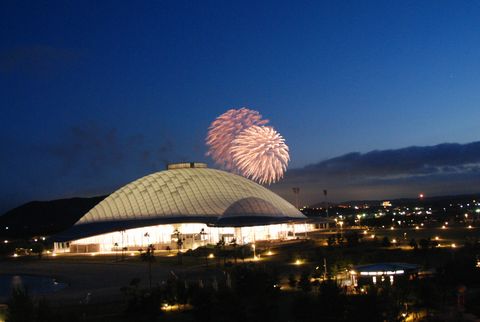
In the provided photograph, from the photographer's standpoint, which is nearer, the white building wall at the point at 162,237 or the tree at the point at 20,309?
the tree at the point at 20,309

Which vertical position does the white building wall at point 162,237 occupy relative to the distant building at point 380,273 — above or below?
above

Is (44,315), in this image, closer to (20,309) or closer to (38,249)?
(20,309)

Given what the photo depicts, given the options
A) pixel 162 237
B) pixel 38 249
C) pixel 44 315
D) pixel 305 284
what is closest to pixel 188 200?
pixel 162 237

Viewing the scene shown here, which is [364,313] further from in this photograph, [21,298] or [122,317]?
[21,298]

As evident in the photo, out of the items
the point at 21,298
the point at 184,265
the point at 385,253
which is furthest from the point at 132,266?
the point at 21,298

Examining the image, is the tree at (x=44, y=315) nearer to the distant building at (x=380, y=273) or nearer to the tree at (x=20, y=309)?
the tree at (x=20, y=309)

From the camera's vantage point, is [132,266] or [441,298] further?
[132,266]

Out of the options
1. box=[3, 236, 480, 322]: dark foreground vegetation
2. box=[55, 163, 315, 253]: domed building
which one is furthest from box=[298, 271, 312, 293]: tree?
box=[55, 163, 315, 253]: domed building

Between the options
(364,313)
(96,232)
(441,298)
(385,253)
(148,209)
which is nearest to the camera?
(364,313)

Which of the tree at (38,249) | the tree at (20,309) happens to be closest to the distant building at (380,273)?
the tree at (20,309)
